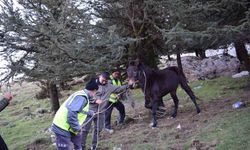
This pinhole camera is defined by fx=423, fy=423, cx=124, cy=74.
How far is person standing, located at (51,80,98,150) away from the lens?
7480mm

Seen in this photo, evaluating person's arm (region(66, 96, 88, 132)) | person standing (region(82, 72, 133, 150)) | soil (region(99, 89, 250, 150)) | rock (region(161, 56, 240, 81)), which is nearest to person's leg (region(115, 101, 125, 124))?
soil (region(99, 89, 250, 150))

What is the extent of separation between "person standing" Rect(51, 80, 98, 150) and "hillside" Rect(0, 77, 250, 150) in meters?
2.62

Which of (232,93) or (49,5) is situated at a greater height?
(49,5)

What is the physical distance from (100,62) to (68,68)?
45.7 inches

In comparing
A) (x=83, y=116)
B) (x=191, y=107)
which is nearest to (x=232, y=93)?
(x=191, y=107)

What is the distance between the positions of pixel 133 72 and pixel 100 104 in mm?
1344

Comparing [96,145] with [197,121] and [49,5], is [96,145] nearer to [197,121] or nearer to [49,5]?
[197,121]

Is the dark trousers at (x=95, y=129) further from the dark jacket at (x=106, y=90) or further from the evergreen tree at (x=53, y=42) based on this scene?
the evergreen tree at (x=53, y=42)

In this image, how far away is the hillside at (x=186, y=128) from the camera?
31.2 feet

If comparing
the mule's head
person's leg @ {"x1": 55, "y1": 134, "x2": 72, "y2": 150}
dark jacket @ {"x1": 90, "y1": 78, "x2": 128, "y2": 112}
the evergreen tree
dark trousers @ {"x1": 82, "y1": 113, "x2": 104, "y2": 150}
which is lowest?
dark trousers @ {"x1": 82, "y1": 113, "x2": 104, "y2": 150}

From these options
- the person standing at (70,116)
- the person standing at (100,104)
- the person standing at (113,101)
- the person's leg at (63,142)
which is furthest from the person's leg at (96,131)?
the person's leg at (63,142)

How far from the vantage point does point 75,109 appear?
7434 mm

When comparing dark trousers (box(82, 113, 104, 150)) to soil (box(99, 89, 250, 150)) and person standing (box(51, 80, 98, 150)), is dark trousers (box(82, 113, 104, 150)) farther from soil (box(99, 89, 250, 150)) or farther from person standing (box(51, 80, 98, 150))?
person standing (box(51, 80, 98, 150))

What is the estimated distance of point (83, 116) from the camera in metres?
7.81
